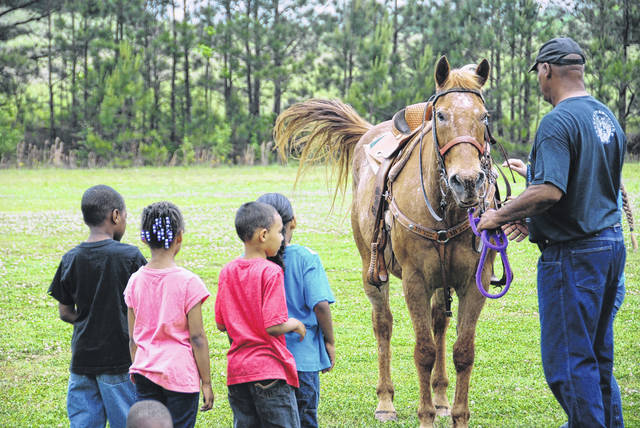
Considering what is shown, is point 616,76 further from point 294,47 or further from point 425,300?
point 425,300

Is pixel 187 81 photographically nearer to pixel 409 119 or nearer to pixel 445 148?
pixel 409 119

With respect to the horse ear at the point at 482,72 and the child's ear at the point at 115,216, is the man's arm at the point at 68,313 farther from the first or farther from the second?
the horse ear at the point at 482,72

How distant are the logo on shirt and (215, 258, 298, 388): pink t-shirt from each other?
75.2 inches

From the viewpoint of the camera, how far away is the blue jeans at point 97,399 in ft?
12.8

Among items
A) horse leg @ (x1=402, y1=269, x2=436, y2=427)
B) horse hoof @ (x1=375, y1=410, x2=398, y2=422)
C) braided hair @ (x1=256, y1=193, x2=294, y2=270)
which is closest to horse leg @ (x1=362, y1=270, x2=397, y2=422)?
horse hoof @ (x1=375, y1=410, x2=398, y2=422)

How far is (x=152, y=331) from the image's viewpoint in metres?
3.59

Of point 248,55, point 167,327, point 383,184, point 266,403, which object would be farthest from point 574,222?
point 248,55

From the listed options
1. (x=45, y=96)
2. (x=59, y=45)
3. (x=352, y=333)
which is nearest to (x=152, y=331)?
(x=352, y=333)

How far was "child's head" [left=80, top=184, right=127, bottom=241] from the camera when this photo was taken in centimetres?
396

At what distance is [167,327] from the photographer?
354 centimetres

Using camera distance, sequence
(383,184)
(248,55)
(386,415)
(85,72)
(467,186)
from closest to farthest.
Answer: (467,186) → (386,415) → (383,184) → (85,72) → (248,55)

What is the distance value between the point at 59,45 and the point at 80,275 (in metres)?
48.9

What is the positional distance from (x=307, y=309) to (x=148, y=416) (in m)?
1.11

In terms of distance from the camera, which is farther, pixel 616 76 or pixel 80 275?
pixel 616 76
